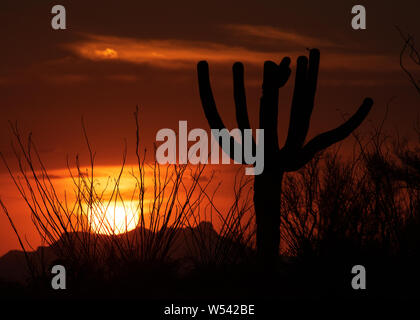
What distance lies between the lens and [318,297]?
20.5 feet

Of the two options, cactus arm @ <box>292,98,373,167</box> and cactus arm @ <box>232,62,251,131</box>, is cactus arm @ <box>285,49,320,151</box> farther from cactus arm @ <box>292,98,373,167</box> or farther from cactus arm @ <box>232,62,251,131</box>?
cactus arm @ <box>232,62,251,131</box>

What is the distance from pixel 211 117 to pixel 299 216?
2.22 metres

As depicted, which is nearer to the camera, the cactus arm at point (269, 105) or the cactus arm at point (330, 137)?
the cactus arm at point (269, 105)

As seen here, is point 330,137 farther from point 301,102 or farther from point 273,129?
point 273,129

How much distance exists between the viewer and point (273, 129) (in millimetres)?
6875

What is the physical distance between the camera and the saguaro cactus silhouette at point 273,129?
22.4 ft

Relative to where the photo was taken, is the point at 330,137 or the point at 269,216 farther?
the point at 330,137

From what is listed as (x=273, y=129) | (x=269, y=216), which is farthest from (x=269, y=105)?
(x=269, y=216)

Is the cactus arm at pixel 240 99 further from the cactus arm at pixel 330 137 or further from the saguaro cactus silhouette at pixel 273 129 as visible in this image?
the cactus arm at pixel 330 137

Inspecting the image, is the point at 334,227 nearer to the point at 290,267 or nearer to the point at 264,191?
the point at 290,267


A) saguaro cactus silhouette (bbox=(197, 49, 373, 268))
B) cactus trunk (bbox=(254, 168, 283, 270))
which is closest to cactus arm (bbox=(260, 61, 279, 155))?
saguaro cactus silhouette (bbox=(197, 49, 373, 268))

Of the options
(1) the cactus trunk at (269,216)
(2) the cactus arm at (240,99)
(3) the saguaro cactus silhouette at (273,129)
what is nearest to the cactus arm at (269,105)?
(3) the saguaro cactus silhouette at (273,129)

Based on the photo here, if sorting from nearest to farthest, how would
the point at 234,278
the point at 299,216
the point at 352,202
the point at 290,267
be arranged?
the point at 234,278 < the point at 290,267 < the point at 352,202 < the point at 299,216
